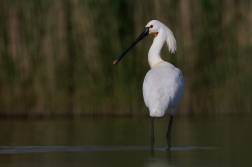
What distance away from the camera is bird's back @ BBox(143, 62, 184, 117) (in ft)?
27.1

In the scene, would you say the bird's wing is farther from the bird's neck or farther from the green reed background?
Result: the green reed background

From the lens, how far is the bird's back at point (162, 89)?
27.1 feet

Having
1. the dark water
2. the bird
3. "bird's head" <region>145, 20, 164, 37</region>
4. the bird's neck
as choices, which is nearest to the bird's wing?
the bird

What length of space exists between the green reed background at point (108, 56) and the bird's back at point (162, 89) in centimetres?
225

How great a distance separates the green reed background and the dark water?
39 cm

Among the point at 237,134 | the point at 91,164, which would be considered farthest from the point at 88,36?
the point at 91,164

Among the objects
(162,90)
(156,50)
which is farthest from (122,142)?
(156,50)

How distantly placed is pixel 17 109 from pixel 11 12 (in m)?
1.35

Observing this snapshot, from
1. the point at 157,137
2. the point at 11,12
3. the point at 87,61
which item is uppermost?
the point at 11,12

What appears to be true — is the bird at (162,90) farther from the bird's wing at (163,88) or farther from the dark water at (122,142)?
the dark water at (122,142)

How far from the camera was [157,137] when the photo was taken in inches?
367

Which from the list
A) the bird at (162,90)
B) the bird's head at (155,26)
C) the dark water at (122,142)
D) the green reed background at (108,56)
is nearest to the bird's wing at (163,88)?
the bird at (162,90)

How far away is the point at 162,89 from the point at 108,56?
2.94m

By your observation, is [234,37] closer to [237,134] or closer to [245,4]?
[245,4]
